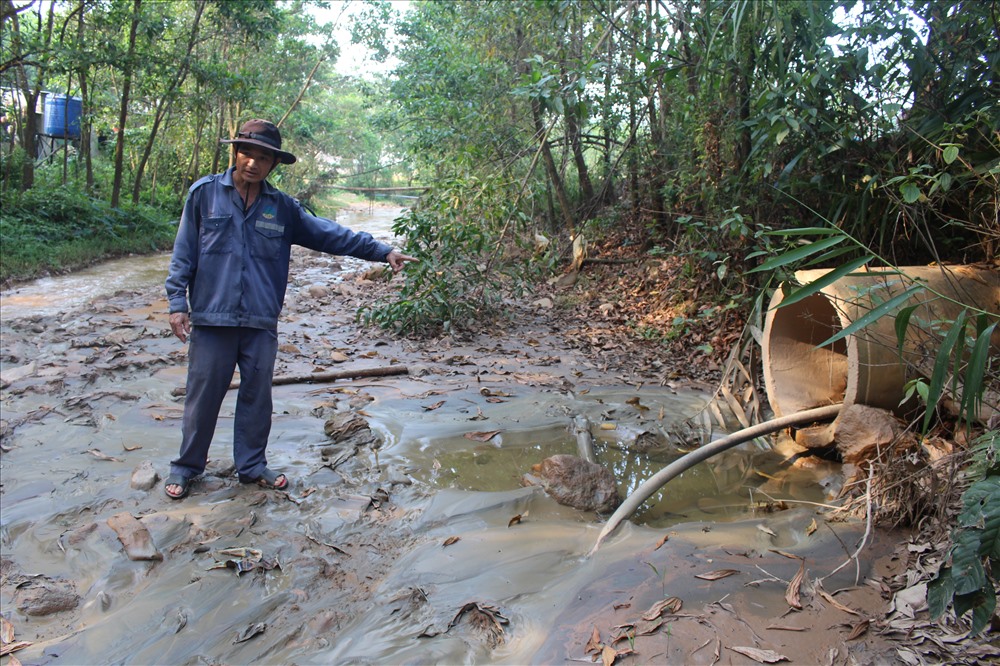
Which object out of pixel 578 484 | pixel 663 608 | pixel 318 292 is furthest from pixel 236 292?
pixel 318 292

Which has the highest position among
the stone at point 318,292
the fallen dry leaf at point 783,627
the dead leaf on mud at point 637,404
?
the stone at point 318,292

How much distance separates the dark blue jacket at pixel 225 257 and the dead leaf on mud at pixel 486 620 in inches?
70.6

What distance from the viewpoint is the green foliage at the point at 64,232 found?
11133mm

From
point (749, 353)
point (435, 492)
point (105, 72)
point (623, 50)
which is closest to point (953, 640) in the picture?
point (435, 492)

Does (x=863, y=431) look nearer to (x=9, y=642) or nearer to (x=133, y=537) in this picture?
(x=133, y=537)

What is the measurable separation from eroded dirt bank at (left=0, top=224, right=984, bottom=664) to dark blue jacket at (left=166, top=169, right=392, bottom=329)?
970 mm

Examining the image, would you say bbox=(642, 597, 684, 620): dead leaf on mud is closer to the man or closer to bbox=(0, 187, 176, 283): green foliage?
the man

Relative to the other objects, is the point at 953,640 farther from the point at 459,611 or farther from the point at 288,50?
the point at 288,50

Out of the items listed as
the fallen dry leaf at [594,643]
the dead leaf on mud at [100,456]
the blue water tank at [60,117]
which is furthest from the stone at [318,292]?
the blue water tank at [60,117]

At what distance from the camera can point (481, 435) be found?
15.5 feet

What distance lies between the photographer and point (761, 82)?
5.40 metres

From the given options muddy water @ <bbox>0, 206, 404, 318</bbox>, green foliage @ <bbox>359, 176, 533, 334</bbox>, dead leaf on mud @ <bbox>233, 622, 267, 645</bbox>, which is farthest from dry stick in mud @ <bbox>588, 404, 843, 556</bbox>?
muddy water @ <bbox>0, 206, 404, 318</bbox>

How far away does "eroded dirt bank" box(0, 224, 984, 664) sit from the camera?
2.56 metres

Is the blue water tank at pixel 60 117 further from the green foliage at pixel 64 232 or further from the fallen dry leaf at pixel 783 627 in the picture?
the fallen dry leaf at pixel 783 627
